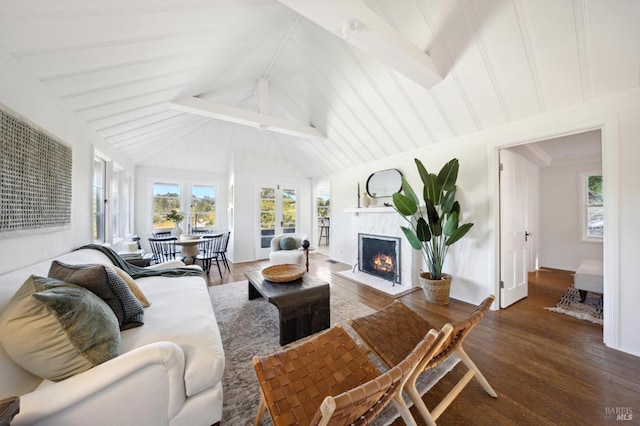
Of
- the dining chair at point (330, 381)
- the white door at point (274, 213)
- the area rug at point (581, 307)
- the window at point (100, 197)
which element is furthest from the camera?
the white door at point (274, 213)

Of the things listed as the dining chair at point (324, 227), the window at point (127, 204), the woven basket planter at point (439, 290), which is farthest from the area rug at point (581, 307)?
the window at point (127, 204)

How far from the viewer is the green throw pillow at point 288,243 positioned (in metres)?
4.55

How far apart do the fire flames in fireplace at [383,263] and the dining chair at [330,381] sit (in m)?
2.61

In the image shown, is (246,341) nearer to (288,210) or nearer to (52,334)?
(52,334)

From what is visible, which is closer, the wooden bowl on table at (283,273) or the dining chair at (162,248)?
the wooden bowl on table at (283,273)

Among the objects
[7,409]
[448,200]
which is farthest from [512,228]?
[7,409]

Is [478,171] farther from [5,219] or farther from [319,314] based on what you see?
[5,219]

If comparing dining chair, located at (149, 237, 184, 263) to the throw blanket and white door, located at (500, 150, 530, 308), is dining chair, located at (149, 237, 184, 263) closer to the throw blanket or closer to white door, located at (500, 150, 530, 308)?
the throw blanket

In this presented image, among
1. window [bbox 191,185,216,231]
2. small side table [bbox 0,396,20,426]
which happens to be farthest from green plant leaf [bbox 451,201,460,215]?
window [bbox 191,185,216,231]

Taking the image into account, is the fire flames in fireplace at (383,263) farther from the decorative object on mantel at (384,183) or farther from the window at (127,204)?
the window at (127,204)

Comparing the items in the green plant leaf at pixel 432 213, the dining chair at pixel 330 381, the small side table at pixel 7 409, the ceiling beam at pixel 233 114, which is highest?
the ceiling beam at pixel 233 114

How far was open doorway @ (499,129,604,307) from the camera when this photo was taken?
3.44 meters

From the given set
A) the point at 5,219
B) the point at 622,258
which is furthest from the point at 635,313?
the point at 5,219

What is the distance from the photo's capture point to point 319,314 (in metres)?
2.21
